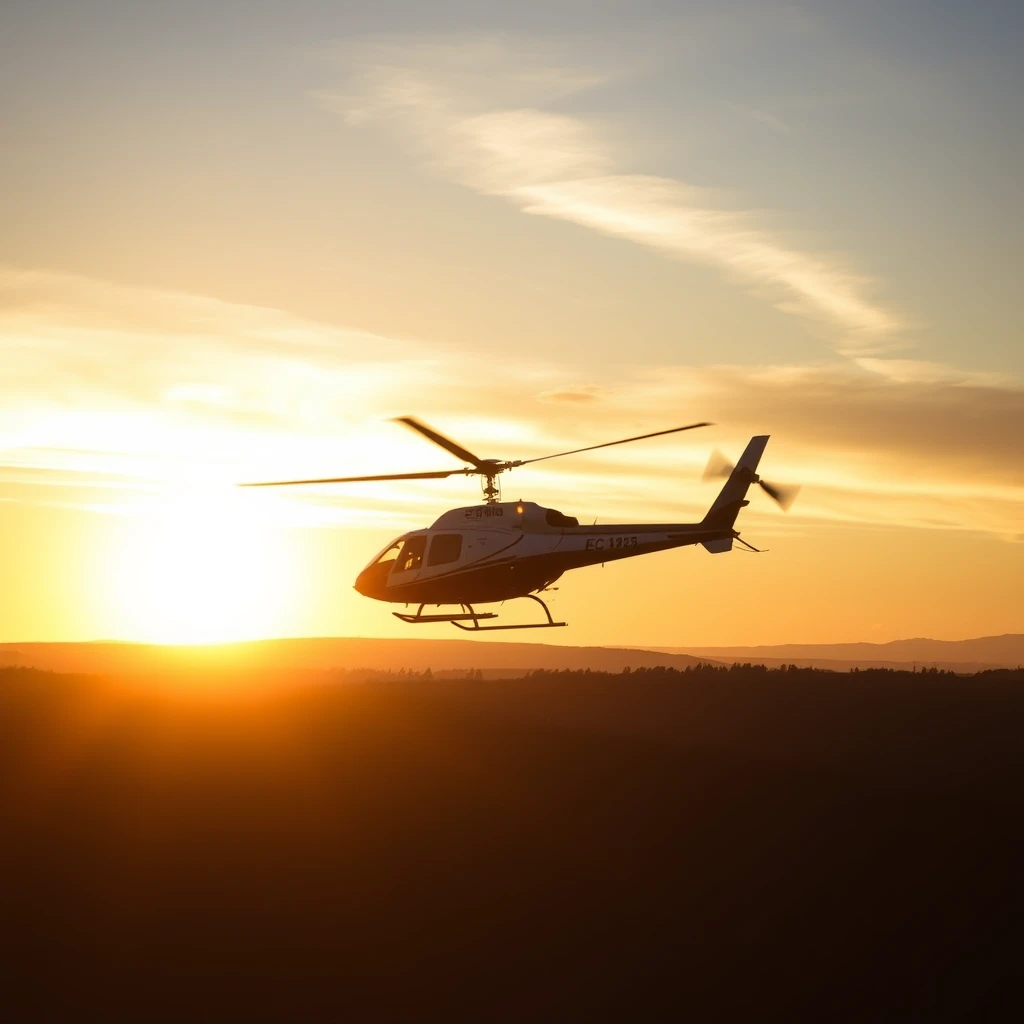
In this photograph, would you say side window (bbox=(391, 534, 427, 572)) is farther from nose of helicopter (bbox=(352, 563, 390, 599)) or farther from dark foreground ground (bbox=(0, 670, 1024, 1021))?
dark foreground ground (bbox=(0, 670, 1024, 1021))

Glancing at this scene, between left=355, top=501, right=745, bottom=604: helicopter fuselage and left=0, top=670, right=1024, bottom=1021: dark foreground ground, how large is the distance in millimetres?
16685

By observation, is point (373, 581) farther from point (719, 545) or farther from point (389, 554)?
point (719, 545)

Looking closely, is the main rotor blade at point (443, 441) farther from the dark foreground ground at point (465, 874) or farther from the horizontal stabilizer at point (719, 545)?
the dark foreground ground at point (465, 874)

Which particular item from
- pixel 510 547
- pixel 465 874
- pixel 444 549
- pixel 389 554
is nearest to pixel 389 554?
pixel 389 554

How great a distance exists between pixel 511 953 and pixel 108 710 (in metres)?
28.9

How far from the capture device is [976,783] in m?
82.6

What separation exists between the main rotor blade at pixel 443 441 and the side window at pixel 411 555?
3980 millimetres

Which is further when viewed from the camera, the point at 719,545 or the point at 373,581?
the point at 373,581

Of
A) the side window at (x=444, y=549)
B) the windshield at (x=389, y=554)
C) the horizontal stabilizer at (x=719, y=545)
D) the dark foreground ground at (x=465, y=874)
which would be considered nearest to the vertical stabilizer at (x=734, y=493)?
the horizontal stabilizer at (x=719, y=545)

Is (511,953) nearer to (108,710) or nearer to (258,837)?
(258,837)

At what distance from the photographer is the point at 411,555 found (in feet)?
145

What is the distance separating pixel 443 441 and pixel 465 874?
2473 cm

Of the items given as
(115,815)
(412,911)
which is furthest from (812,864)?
(115,815)

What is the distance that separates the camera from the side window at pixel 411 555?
4406 centimetres
